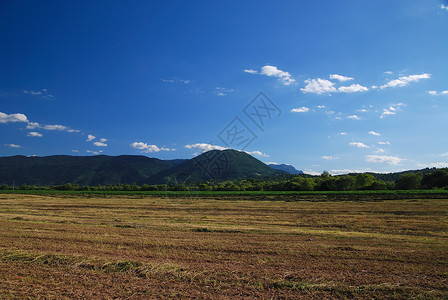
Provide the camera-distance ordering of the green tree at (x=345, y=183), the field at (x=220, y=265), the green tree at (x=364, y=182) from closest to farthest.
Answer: the field at (x=220, y=265)
the green tree at (x=345, y=183)
the green tree at (x=364, y=182)

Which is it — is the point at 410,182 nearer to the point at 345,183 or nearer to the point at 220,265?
the point at 345,183

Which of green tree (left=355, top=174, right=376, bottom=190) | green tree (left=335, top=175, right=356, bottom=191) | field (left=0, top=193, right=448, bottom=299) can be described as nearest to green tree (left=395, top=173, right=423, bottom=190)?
green tree (left=355, top=174, right=376, bottom=190)

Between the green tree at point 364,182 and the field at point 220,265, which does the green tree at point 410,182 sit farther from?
the field at point 220,265

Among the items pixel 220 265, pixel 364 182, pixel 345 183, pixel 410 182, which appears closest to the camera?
pixel 220 265

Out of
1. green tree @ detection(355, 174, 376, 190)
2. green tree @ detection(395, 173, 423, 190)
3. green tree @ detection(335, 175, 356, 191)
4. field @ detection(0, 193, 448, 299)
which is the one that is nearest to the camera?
field @ detection(0, 193, 448, 299)

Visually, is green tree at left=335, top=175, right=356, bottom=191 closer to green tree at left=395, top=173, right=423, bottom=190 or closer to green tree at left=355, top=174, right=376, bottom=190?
green tree at left=355, top=174, right=376, bottom=190

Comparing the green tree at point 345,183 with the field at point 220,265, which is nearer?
the field at point 220,265

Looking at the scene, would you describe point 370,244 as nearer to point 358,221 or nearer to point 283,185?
point 358,221

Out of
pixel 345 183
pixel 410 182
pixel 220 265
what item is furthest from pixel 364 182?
pixel 220 265

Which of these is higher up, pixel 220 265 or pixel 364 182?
pixel 364 182

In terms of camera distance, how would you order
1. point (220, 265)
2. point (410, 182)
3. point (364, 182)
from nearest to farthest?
point (220, 265) → point (410, 182) → point (364, 182)

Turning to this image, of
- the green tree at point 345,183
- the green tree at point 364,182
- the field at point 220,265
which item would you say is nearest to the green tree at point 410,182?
the green tree at point 364,182

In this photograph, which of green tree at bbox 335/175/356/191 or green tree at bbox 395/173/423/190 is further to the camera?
green tree at bbox 335/175/356/191

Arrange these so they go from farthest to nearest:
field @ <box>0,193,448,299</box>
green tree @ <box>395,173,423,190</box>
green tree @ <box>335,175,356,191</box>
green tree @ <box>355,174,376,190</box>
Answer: green tree @ <box>355,174,376,190</box>
green tree @ <box>335,175,356,191</box>
green tree @ <box>395,173,423,190</box>
field @ <box>0,193,448,299</box>
